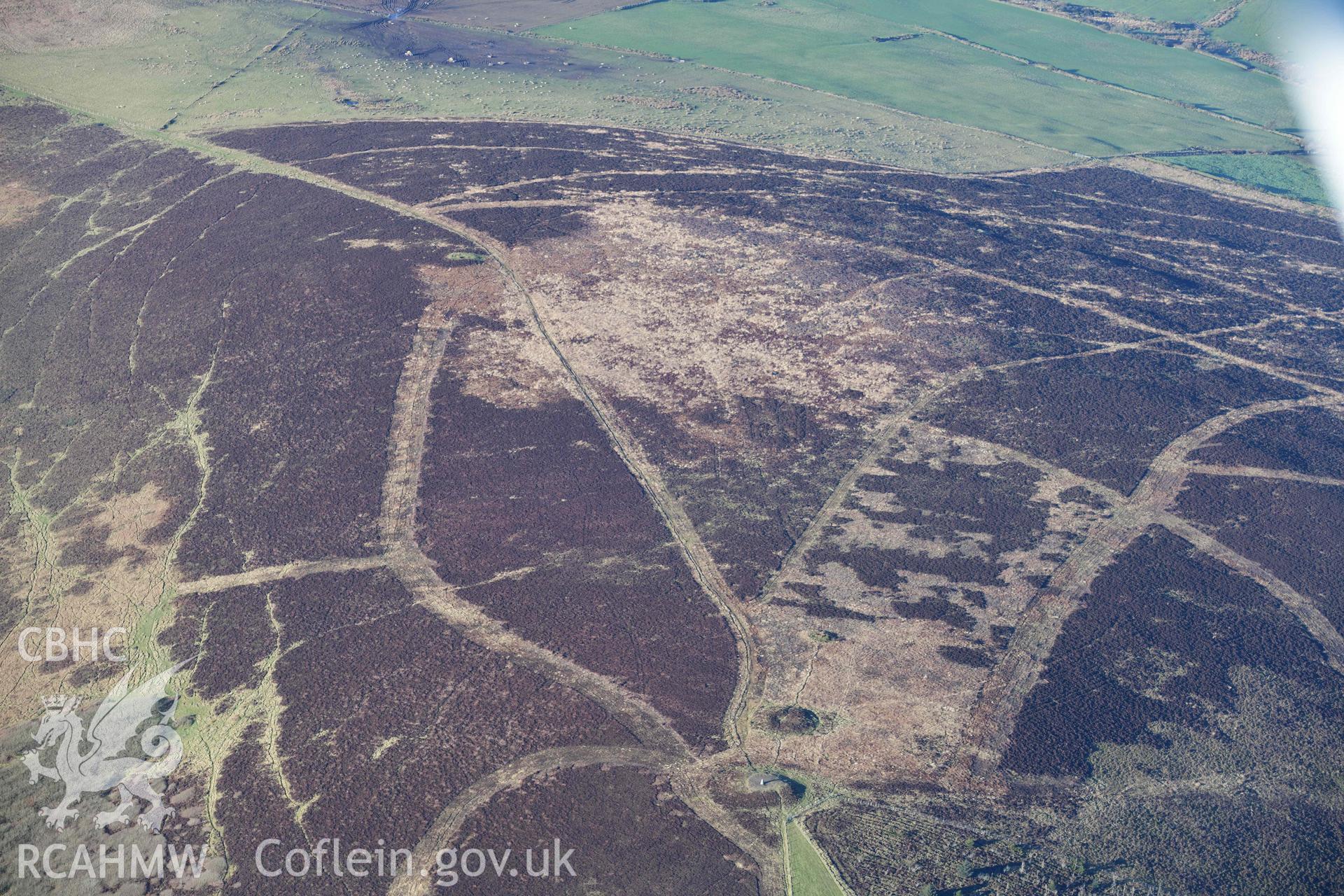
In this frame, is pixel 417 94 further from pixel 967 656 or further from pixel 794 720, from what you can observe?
pixel 794 720

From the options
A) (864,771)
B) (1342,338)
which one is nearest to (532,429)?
(864,771)

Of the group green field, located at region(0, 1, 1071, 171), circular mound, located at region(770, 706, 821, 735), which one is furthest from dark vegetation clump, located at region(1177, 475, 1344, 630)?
green field, located at region(0, 1, 1071, 171)

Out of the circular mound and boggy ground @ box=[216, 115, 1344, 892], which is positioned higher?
boggy ground @ box=[216, 115, 1344, 892]

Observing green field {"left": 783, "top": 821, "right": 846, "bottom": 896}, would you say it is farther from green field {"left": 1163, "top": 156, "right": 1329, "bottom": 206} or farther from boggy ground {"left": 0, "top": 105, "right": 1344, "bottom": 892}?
green field {"left": 1163, "top": 156, "right": 1329, "bottom": 206}

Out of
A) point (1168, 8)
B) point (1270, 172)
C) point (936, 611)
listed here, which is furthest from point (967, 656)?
point (1168, 8)

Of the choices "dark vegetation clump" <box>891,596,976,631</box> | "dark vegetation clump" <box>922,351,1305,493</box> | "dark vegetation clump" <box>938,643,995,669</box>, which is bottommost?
"dark vegetation clump" <box>938,643,995,669</box>

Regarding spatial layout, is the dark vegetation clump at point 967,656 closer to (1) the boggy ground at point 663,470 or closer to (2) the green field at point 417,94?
(1) the boggy ground at point 663,470
